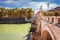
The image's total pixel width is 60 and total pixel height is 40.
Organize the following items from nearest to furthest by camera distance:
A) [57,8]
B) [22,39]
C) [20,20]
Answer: [22,39] < [57,8] < [20,20]

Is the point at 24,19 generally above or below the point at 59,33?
below

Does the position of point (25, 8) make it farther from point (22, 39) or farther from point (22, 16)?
point (22, 39)

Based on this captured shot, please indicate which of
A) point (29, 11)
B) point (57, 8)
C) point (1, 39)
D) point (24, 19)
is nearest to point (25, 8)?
point (29, 11)

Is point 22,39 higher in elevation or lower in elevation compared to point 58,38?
lower

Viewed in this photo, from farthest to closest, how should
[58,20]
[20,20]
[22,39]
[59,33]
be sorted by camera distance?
[20,20]
[22,39]
[58,20]
[59,33]

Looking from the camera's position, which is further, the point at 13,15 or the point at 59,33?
the point at 13,15

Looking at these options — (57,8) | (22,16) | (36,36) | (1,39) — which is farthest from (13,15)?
(36,36)

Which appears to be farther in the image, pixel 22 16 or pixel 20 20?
pixel 22 16

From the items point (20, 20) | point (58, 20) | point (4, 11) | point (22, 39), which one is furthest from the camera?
point (4, 11)

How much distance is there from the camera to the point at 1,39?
208 inches

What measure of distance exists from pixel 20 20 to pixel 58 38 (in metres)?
10.0

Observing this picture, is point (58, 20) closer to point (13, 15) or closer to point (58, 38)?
point (58, 38)

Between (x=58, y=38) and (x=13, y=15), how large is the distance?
36.1 ft

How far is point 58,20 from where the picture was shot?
1.96m
